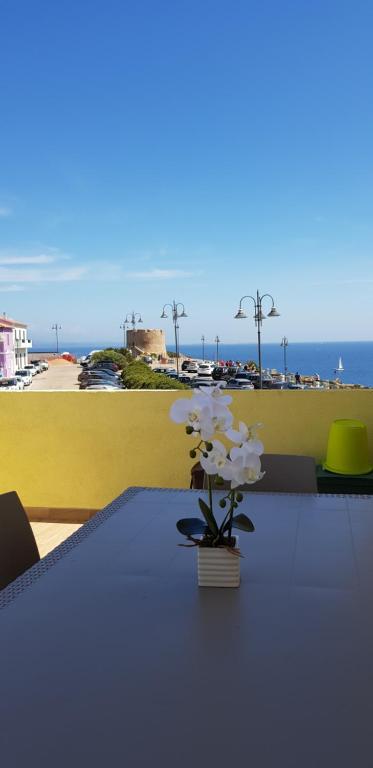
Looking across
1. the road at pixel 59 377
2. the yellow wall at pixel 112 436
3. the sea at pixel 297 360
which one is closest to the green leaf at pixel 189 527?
the yellow wall at pixel 112 436

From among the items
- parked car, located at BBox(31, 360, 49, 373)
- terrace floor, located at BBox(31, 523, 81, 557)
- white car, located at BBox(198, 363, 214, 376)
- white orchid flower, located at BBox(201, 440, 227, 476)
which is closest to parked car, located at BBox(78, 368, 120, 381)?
white car, located at BBox(198, 363, 214, 376)

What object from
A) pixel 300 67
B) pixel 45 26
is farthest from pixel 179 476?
pixel 300 67

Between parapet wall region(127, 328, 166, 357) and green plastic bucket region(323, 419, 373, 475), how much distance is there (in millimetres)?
23313

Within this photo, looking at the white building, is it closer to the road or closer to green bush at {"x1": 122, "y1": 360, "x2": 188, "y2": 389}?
the road

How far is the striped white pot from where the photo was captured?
3.93 ft

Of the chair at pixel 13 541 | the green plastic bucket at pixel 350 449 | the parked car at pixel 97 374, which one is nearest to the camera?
the chair at pixel 13 541

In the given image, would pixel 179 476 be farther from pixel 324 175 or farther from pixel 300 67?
pixel 324 175

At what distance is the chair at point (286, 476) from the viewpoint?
2107 mm

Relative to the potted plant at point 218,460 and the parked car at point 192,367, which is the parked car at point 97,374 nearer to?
the parked car at point 192,367

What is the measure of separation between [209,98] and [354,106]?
6004 mm

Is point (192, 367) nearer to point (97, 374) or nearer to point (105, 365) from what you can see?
point (105, 365)

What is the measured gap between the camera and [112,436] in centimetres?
389

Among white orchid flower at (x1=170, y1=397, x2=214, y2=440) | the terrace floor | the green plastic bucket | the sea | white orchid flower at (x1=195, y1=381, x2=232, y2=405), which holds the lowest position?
the sea

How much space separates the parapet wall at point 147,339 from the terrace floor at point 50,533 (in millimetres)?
22655
